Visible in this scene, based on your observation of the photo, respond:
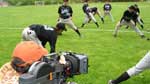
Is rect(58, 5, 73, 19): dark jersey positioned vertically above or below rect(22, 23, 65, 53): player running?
below

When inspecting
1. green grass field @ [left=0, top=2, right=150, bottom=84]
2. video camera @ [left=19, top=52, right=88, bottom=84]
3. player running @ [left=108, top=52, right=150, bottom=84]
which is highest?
video camera @ [left=19, top=52, right=88, bottom=84]

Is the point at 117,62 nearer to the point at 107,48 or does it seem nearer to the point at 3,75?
the point at 107,48

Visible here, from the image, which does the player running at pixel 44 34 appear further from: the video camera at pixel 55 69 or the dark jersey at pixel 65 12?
the dark jersey at pixel 65 12

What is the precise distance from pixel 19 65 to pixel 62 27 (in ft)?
17.8

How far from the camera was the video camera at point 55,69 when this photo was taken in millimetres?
4070

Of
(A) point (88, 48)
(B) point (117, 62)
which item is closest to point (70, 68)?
(B) point (117, 62)

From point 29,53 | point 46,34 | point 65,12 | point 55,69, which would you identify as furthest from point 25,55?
point 65,12

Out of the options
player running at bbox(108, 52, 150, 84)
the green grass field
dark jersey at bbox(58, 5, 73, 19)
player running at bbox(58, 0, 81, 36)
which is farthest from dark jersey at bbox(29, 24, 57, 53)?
dark jersey at bbox(58, 5, 73, 19)

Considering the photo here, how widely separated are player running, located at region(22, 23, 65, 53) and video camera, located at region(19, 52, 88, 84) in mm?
5432

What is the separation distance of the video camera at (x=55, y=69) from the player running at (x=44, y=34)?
17.8ft

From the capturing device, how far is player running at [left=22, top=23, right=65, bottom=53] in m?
10.5

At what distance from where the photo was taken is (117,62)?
1220cm

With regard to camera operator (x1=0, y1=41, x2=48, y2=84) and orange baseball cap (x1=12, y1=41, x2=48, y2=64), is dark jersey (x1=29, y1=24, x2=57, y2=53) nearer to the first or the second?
camera operator (x1=0, y1=41, x2=48, y2=84)

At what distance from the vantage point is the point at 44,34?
10.6 metres
